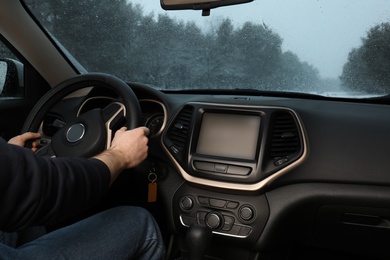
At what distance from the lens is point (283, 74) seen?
8.16 feet

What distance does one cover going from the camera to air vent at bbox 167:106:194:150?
2227 mm

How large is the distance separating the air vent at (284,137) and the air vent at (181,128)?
0.43m

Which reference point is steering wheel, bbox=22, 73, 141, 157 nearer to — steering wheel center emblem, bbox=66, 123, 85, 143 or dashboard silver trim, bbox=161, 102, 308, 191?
steering wheel center emblem, bbox=66, 123, 85, 143

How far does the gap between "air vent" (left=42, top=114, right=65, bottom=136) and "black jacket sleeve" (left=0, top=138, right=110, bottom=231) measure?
0.81 m

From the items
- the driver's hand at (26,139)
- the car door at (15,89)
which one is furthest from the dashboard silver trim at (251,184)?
the car door at (15,89)

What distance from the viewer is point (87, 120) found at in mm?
1962

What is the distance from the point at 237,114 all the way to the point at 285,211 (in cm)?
50

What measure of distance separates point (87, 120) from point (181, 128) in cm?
49

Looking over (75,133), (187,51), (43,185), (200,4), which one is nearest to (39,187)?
(43,185)

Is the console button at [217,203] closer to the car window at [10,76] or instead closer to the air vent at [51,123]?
the air vent at [51,123]

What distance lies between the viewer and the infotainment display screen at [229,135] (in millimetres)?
2057

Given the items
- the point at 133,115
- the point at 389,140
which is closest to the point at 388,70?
the point at 389,140

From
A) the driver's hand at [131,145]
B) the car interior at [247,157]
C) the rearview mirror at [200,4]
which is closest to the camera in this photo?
the driver's hand at [131,145]

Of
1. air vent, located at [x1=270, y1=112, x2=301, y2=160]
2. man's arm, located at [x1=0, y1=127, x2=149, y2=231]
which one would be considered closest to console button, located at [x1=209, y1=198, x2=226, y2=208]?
air vent, located at [x1=270, y1=112, x2=301, y2=160]
